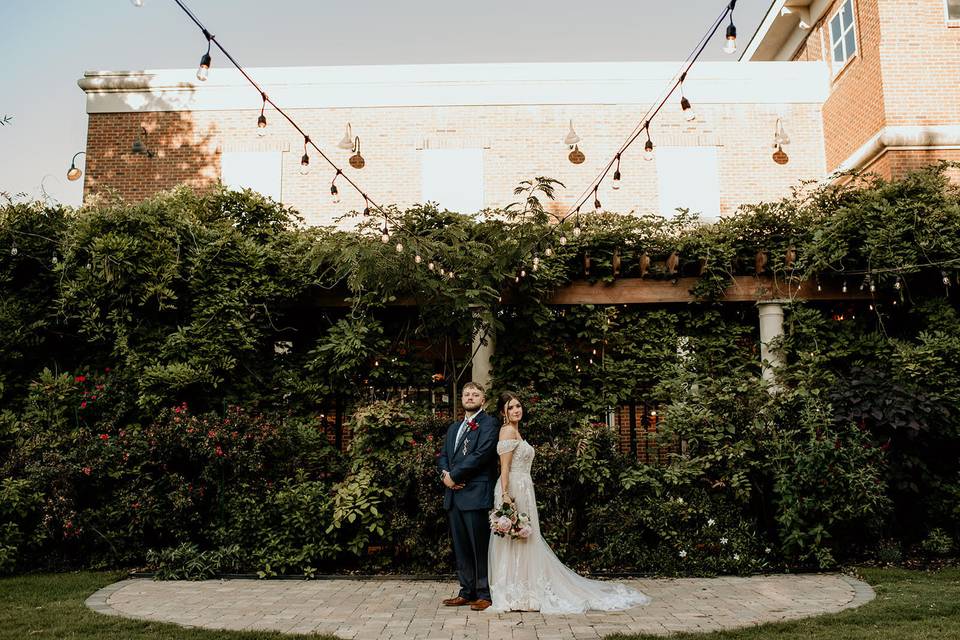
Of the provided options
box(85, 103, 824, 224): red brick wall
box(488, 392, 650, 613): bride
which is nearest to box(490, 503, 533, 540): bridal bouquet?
box(488, 392, 650, 613): bride

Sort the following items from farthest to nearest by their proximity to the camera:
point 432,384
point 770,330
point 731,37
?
point 432,384
point 770,330
point 731,37

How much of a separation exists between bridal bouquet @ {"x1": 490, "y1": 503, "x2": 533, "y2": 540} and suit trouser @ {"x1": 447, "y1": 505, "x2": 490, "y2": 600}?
10 cm

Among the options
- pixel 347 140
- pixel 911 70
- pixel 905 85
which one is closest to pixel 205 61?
pixel 347 140

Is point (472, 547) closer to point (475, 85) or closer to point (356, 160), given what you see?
point (356, 160)

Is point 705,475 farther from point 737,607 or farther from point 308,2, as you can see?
point 308,2

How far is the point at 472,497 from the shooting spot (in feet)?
17.9

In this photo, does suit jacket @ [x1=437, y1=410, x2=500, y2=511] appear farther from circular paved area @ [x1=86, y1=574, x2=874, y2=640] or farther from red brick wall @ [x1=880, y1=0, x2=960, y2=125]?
red brick wall @ [x1=880, y1=0, x2=960, y2=125]

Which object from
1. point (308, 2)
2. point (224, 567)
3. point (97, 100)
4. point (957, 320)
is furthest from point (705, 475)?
point (97, 100)

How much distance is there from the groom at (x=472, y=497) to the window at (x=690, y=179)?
827cm

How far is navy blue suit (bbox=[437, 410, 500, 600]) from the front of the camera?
5.45 metres

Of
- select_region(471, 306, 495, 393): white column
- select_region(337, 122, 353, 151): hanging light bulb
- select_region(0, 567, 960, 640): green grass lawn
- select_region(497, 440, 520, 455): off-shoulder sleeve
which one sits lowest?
select_region(0, 567, 960, 640): green grass lawn

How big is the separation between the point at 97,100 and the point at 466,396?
11.3m

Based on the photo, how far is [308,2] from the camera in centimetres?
783

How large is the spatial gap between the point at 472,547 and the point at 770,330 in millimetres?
4435
